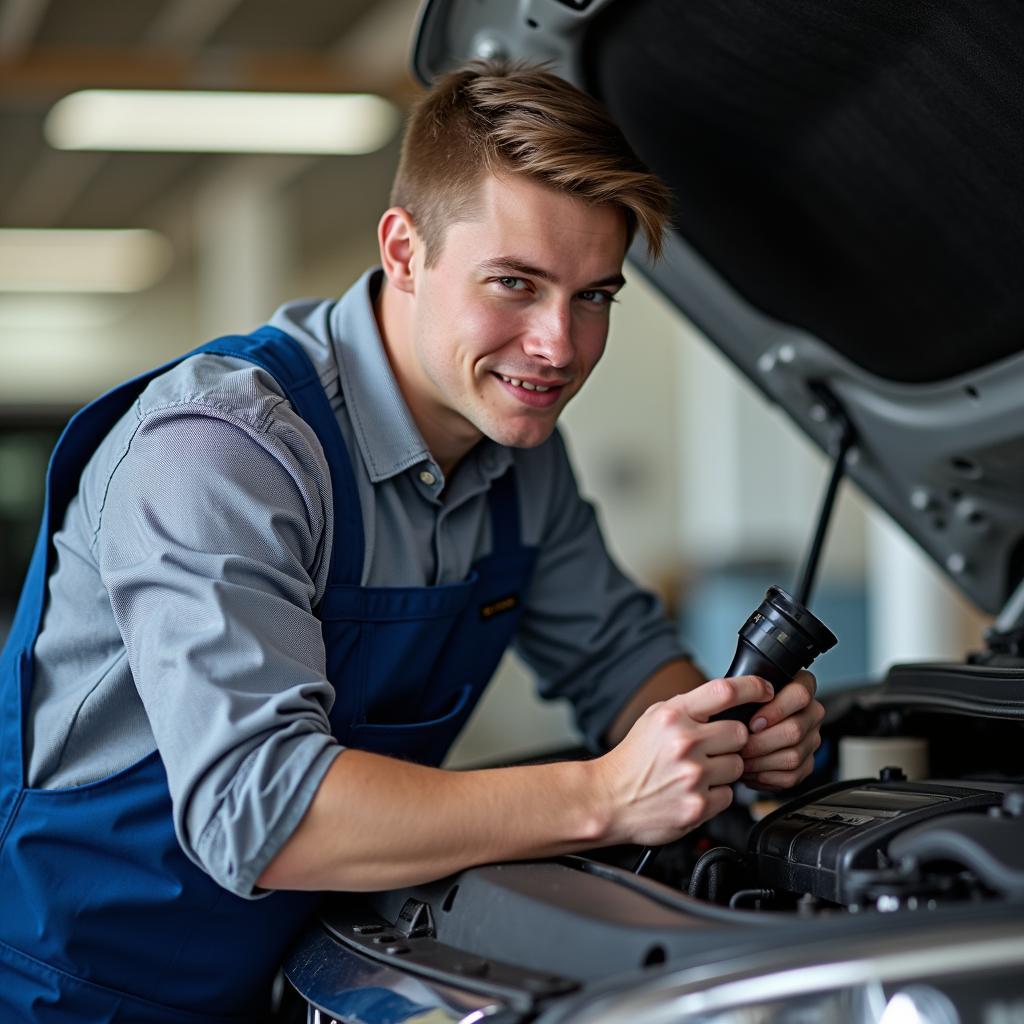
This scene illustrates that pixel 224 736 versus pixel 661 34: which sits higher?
pixel 661 34

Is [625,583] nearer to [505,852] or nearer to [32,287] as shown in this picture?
[505,852]

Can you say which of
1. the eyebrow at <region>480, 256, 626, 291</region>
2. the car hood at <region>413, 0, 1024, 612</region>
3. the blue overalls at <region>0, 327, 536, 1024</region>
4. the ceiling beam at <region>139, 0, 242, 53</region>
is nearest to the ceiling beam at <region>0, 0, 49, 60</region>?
the ceiling beam at <region>139, 0, 242, 53</region>

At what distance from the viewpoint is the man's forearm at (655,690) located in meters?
1.67

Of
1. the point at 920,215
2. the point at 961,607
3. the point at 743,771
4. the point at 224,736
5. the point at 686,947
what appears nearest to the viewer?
the point at 686,947

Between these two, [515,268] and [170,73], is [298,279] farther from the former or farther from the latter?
[515,268]

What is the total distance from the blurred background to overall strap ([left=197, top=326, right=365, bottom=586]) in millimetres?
3070

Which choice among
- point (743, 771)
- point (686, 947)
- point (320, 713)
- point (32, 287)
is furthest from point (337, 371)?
point (32, 287)

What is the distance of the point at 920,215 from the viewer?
1487 mm

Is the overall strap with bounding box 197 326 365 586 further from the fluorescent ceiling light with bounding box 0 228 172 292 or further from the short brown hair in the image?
the fluorescent ceiling light with bounding box 0 228 172 292

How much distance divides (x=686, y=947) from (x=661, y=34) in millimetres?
905

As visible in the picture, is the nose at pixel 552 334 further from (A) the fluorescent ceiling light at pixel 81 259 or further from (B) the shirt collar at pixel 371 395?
(A) the fluorescent ceiling light at pixel 81 259

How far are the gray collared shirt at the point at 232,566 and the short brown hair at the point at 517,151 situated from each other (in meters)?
0.16

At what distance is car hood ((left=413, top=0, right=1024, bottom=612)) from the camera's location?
1307mm

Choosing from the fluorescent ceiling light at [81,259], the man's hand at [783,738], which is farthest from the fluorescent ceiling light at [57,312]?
the man's hand at [783,738]
